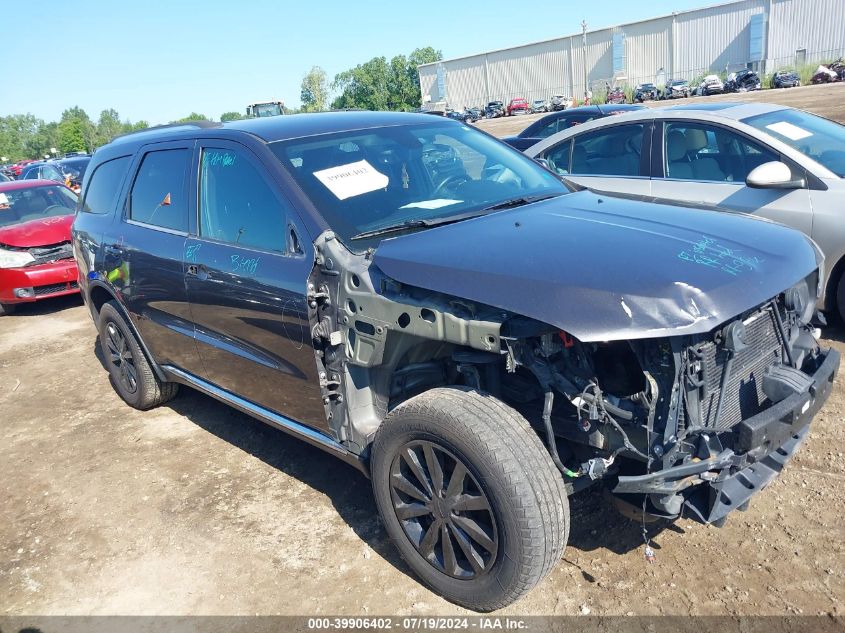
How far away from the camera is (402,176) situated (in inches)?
135

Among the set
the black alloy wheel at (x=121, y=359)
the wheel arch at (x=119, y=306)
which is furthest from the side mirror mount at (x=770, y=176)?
the black alloy wheel at (x=121, y=359)

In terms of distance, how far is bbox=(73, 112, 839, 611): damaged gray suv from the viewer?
2326 mm

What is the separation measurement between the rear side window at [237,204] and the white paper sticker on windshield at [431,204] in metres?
0.59

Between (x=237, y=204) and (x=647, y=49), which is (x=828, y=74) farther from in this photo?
(x=237, y=204)

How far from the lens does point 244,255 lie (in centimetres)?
335

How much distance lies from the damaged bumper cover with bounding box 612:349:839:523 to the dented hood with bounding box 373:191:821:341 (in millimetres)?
429

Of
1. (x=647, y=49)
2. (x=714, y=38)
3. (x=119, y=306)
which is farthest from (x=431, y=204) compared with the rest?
(x=647, y=49)

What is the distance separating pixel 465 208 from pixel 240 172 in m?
1.15

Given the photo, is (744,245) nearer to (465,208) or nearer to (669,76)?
(465,208)

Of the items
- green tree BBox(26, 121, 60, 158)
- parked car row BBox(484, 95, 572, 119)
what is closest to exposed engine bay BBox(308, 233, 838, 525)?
parked car row BBox(484, 95, 572, 119)

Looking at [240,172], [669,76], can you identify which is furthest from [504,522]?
[669,76]

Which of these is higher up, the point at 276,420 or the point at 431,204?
the point at 431,204

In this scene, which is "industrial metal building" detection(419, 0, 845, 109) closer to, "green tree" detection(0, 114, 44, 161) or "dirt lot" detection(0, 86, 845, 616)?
"dirt lot" detection(0, 86, 845, 616)

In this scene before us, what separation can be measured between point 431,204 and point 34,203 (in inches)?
329
